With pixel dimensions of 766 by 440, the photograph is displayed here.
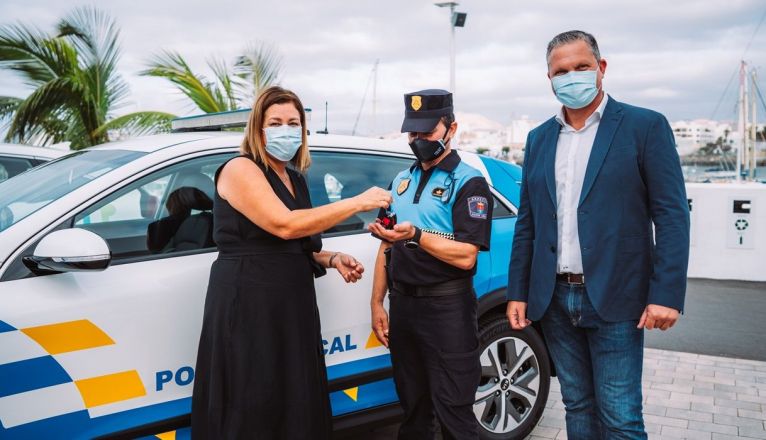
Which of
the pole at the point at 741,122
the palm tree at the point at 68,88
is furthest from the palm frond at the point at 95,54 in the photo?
the pole at the point at 741,122

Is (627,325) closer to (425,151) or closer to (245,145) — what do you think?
(425,151)

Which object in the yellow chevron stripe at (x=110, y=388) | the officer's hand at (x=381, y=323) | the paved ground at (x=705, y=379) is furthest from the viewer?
the paved ground at (x=705, y=379)

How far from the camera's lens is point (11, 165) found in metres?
5.80

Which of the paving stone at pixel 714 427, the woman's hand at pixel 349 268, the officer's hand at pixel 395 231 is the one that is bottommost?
the paving stone at pixel 714 427

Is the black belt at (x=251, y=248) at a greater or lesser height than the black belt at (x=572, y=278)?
greater

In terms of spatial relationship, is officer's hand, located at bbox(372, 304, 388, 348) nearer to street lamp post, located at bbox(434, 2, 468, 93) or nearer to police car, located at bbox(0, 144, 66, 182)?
police car, located at bbox(0, 144, 66, 182)

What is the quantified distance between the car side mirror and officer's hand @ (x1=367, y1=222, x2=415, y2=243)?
95 centimetres

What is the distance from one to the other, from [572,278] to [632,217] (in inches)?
12.5

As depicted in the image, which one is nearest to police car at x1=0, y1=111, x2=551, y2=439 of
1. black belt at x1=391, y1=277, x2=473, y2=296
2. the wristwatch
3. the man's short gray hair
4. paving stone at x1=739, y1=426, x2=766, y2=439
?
black belt at x1=391, y1=277, x2=473, y2=296

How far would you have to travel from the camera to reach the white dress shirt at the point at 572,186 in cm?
234

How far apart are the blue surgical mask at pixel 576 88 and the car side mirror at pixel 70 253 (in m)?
1.72

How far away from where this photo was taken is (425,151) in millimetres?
2580

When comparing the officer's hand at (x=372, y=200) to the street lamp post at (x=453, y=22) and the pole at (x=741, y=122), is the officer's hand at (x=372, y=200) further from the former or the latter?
the pole at (x=741, y=122)

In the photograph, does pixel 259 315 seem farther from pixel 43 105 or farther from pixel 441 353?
pixel 43 105
